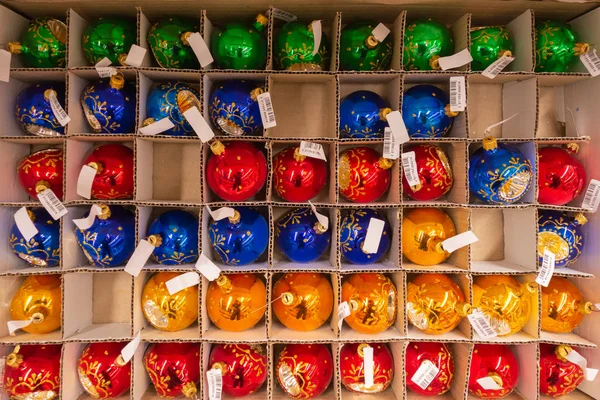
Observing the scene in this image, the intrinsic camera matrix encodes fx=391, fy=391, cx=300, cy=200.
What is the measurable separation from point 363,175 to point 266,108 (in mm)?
464

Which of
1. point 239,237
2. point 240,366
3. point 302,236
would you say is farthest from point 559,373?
point 239,237

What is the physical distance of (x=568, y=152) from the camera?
170 centimetres

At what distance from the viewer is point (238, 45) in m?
1.52

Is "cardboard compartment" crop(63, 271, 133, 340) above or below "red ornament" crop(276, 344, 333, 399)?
above

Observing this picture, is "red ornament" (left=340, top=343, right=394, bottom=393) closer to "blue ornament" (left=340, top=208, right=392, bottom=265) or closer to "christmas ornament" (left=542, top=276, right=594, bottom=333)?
"blue ornament" (left=340, top=208, right=392, bottom=265)

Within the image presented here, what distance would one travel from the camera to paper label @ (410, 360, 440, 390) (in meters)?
1.59

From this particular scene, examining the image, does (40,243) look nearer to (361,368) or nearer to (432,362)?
(361,368)

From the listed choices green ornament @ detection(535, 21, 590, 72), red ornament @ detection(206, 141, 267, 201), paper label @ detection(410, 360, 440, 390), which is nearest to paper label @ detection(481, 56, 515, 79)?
green ornament @ detection(535, 21, 590, 72)

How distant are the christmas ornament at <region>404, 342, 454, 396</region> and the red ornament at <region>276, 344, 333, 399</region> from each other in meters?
0.33

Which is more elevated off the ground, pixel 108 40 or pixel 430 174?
pixel 108 40

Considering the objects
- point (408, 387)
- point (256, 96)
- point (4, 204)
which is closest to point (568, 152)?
point (408, 387)

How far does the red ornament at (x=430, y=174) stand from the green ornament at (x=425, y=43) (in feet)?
1.12

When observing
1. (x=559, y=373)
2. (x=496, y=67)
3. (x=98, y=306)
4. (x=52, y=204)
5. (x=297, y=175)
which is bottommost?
(x=559, y=373)

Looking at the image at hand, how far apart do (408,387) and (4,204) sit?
1.85 metres
